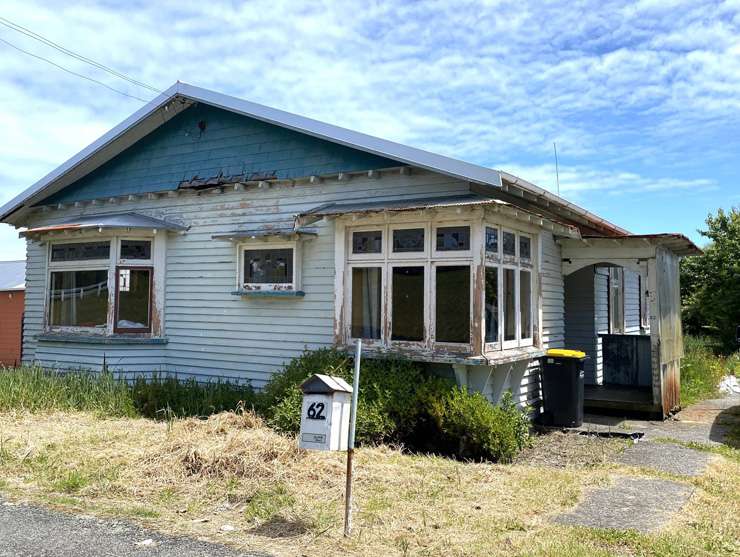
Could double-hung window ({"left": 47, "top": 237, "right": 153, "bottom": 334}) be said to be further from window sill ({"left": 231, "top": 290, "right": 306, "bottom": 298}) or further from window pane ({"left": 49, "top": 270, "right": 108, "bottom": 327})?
window sill ({"left": 231, "top": 290, "right": 306, "bottom": 298})

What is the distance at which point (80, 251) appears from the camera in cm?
1184

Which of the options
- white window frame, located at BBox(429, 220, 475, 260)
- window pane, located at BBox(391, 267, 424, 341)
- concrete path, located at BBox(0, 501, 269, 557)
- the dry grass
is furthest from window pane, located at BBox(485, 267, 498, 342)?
concrete path, located at BBox(0, 501, 269, 557)

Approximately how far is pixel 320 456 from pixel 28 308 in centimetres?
939

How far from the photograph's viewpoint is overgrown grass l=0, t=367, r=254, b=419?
31.2 feet

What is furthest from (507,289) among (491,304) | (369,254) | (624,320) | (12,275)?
(12,275)

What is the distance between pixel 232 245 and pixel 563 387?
18.8 feet

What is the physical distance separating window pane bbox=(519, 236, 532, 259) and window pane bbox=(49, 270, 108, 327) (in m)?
7.17

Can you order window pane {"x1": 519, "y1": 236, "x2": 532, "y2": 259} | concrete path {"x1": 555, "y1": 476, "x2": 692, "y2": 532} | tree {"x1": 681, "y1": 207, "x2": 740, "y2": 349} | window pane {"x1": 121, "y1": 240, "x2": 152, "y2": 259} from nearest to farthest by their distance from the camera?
1. concrete path {"x1": 555, "y1": 476, "x2": 692, "y2": 532}
2. window pane {"x1": 519, "y1": 236, "x2": 532, "y2": 259}
3. window pane {"x1": 121, "y1": 240, "x2": 152, "y2": 259}
4. tree {"x1": 681, "y1": 207, "x2": 740, "y2": 349}

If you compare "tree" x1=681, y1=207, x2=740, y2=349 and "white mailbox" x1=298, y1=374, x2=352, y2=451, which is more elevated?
"tree" x1=681, y1=207, x2=740, y2=349

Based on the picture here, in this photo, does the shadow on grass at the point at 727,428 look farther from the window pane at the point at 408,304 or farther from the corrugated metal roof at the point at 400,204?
the corrugated metal roof at the point at 400,204

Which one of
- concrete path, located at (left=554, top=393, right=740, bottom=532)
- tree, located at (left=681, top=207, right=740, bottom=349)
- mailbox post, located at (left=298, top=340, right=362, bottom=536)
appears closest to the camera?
mailbox post, located at (left=298, top=340, right=362, bottom=536)

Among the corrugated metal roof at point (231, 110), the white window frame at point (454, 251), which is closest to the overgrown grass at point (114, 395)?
the white window frame at point (454, 251)

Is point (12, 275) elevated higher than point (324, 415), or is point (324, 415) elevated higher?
point (12, 275)

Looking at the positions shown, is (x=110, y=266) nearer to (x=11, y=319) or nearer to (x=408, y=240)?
(x=408, y=240)
